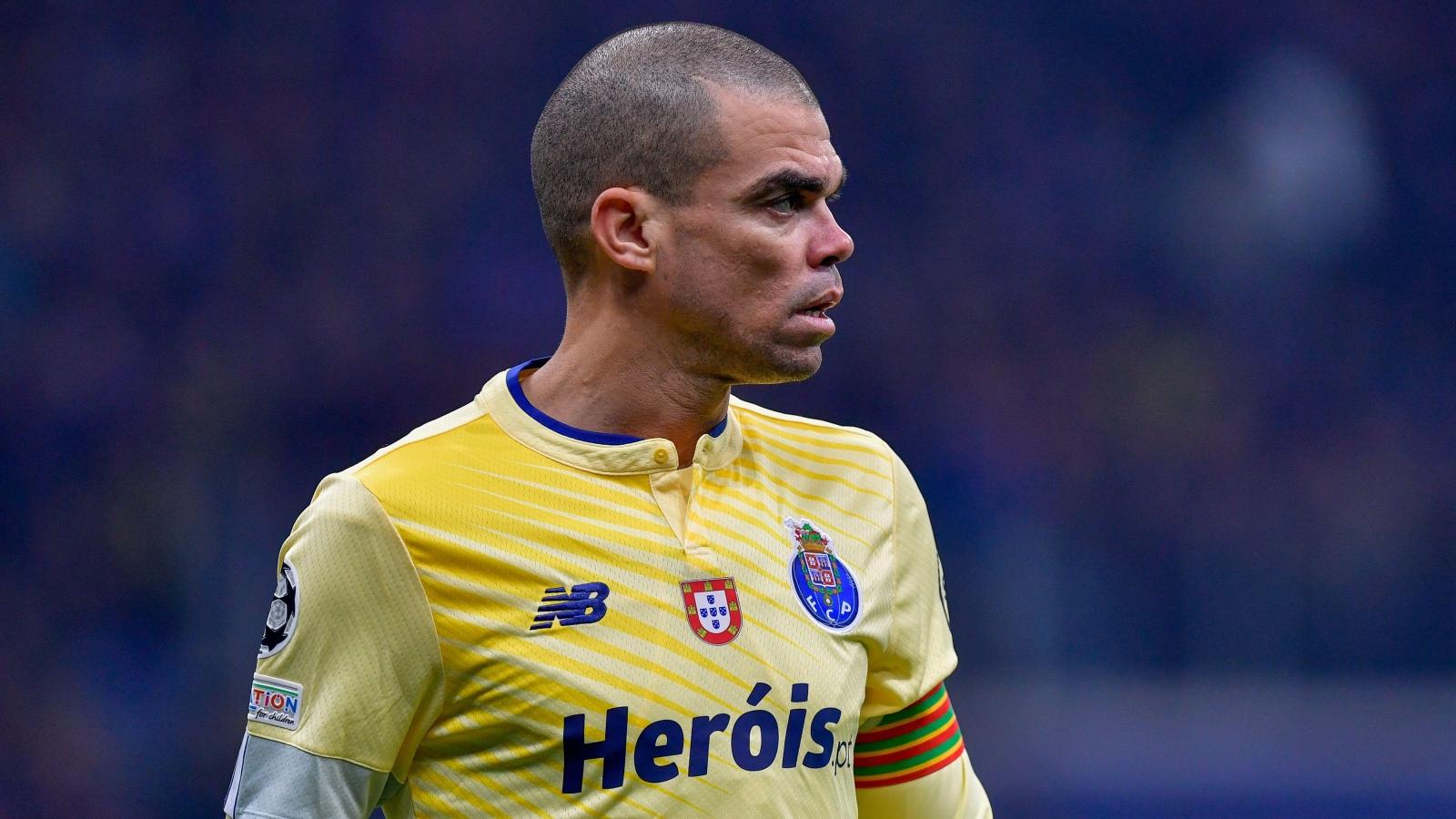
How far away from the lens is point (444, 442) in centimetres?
197

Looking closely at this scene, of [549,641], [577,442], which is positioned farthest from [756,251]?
[549,641]

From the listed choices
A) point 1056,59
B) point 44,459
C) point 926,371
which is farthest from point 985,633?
point 44,459

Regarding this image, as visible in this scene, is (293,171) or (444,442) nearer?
(444,442)

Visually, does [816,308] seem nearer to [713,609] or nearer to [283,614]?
[713,609]

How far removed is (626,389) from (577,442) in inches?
3.8

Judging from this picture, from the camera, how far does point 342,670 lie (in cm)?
182

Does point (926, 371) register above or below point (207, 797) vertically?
above

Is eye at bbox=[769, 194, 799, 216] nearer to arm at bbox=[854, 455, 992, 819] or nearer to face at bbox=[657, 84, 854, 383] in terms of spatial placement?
face at bbox=[657, 84, 854, 383]

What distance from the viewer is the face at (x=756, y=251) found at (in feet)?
6.44

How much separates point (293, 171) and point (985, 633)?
331cm

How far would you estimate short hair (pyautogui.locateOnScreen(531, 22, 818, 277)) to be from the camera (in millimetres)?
1974

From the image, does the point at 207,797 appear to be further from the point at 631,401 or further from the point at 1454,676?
the point at 1454,676

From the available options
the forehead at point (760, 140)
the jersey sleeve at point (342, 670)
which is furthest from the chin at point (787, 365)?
the jersey sleeve at point (342, 670)

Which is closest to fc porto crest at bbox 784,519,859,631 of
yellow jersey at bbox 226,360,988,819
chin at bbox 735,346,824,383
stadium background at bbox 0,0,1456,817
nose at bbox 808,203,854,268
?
yellow jersey at bbox 226,360,988,819
